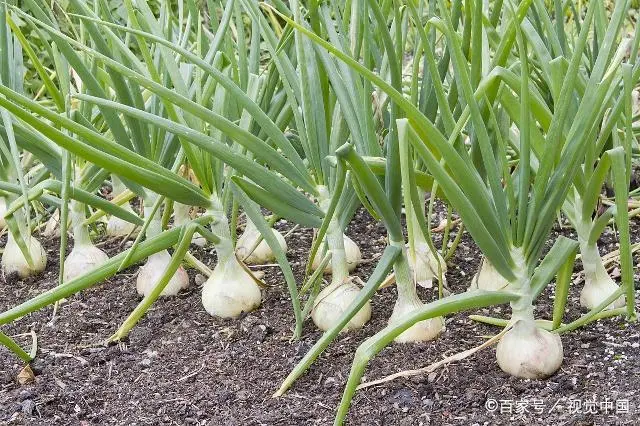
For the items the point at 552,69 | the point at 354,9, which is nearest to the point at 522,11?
the point at 552,69

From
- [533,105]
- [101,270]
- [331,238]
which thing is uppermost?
[533,105]

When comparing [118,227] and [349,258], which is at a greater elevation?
[349,258]

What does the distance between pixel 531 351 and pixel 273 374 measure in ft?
1.04

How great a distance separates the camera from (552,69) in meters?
0.93

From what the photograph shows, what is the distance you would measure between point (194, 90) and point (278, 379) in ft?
1.56

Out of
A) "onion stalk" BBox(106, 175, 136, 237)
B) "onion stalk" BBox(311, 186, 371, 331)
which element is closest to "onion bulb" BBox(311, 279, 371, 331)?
"onion stalk" BBox(311, 186, 371, 331)

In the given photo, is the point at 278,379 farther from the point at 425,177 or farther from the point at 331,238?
the point at 425,177

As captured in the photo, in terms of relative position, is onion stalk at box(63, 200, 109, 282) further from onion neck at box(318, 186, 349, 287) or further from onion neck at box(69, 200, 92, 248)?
onion neck at box(318, 186, 349, 287)

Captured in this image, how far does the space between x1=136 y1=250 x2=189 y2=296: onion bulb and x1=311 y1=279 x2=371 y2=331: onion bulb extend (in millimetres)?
272

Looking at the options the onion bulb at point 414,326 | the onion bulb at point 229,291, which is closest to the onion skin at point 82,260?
the onion bulb at point 229,291

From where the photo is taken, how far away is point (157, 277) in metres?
1.23

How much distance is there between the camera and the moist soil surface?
0.90m

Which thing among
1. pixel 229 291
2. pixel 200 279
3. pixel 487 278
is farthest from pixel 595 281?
pixel 200 279

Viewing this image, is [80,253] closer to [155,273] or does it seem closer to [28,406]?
[155,273]
